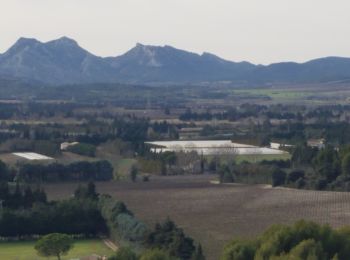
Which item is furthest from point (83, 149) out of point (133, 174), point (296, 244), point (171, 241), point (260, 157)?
point (296, 244)

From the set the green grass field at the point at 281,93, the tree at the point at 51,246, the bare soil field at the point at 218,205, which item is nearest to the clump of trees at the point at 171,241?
the bare soil field at the point at 218,205

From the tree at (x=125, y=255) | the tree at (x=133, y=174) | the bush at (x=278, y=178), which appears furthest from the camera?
the tree at (x=133, y=174)

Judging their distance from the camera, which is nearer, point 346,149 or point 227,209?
point 227,209

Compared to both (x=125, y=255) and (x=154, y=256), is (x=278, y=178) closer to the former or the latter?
(x=125, y=255)

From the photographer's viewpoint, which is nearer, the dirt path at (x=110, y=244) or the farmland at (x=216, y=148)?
the dirt path at (x=110, y=244)

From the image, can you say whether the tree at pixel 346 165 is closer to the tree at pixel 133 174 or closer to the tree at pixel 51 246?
the tree at pixel 133 174

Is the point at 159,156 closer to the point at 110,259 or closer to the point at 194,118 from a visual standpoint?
the point at 110,259

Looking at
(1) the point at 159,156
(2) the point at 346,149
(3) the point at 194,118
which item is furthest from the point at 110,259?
(3) the point at 194,118
